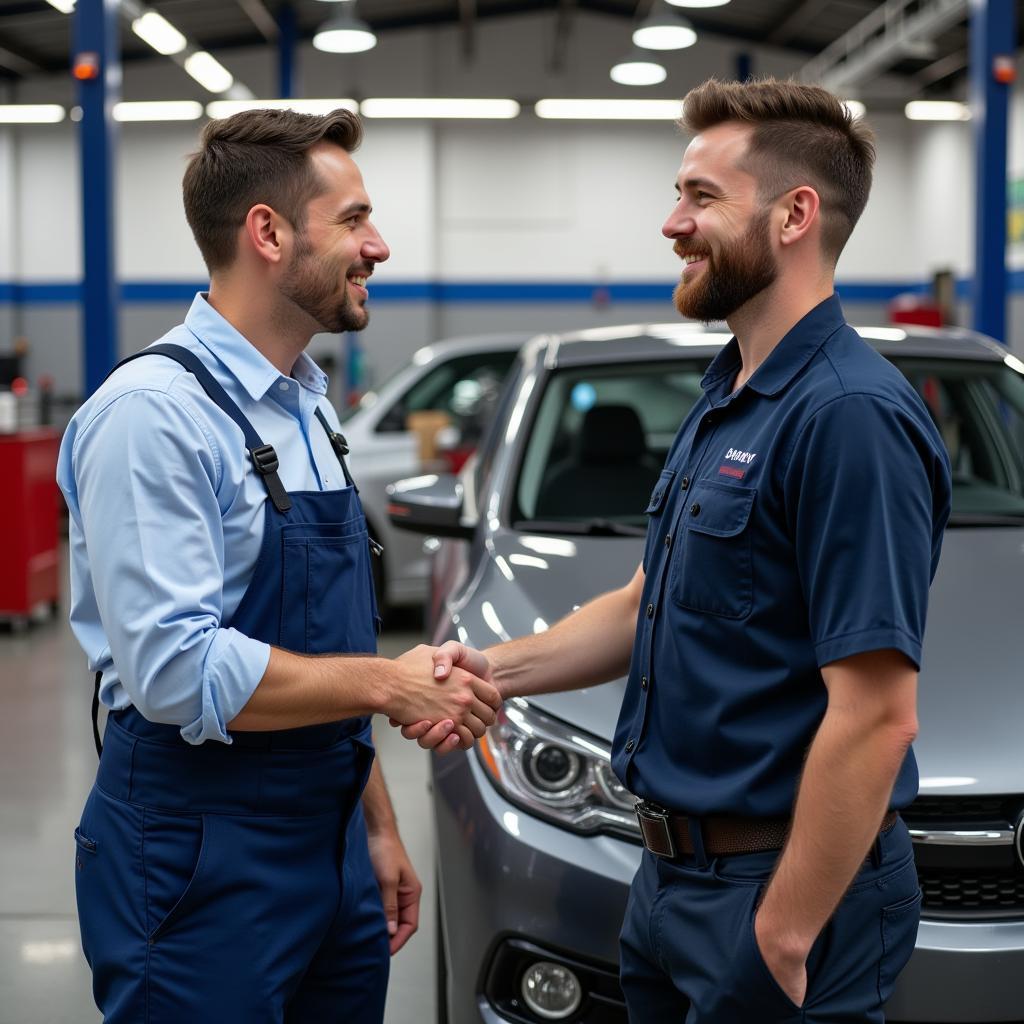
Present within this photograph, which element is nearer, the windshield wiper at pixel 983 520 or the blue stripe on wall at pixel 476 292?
the windshield wiper at pixel 983 520

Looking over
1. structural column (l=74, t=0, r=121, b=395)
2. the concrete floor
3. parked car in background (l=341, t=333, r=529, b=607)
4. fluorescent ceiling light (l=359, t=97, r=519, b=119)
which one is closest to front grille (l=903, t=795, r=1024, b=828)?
the concrete floor

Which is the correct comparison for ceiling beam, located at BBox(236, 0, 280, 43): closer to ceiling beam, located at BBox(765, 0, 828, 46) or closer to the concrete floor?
ceiling beam, located at BBox(765, 0, 828, 46)

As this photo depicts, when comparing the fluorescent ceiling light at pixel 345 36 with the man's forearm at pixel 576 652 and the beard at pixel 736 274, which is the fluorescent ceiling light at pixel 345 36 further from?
the beard at pixel 736 274

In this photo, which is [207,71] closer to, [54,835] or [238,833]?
[54,835]

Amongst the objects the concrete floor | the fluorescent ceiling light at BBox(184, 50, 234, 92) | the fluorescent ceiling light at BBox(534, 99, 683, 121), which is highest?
the fluorescent ceiling light at BBox(534, 99, 683, 121)

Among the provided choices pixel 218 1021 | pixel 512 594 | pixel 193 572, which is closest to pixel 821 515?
pixel 193 572

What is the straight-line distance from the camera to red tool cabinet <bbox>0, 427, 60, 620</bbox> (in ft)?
23.0

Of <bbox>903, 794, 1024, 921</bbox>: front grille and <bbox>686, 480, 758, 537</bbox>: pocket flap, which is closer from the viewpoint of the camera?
<bbox>686, 480, 758, 537</bbox>: pocket flap

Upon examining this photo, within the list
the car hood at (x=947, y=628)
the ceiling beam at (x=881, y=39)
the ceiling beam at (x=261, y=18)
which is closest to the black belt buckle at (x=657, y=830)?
the car hood at (x=947, y=628)

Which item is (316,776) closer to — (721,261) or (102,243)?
(721,261)

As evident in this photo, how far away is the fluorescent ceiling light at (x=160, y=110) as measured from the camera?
667 inches

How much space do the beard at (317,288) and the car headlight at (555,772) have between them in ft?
2.56

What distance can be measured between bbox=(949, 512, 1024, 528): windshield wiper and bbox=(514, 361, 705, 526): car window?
694mm

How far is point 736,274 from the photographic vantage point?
1.47 metres
